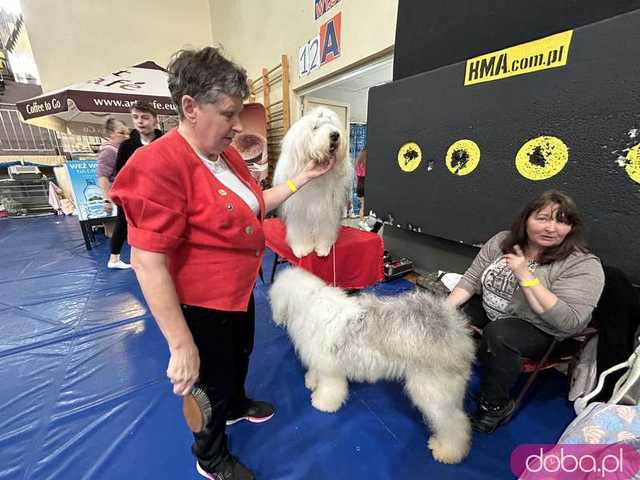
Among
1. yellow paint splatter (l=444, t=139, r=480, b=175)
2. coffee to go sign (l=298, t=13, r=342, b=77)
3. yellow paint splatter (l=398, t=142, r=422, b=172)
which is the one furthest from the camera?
coffee to go sign (l=298, t=13, r=342, b=77)

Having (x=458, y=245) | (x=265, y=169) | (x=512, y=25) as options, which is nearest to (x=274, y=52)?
(x=265, y=169)

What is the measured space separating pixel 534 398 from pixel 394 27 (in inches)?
125

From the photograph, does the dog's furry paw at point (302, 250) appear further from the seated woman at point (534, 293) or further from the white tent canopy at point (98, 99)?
the white tent canopy at point (98, 99)

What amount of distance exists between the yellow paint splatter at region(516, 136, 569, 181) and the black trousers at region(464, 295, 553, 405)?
3.05ft

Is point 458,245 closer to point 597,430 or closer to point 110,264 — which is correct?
point 597,430

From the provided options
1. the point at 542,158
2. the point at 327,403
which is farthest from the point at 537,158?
the point at 327,403

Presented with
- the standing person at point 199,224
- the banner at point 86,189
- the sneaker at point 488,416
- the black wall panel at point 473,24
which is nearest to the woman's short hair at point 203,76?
the standing person at point 199,224

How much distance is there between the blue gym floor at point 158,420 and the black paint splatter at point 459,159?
1458 mm

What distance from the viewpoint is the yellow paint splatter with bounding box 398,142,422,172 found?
7.64ft

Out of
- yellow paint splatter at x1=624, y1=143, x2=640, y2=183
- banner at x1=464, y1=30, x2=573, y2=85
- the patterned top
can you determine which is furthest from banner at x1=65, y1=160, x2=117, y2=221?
yellow paint splatter at x1=624, y1=143, x2=640, y2=183

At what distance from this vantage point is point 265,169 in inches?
201

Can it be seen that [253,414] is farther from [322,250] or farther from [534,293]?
[534,293]

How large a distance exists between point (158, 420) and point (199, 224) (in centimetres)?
124

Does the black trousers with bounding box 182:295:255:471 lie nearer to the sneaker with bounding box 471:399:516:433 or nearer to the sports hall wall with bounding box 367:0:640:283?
the sneaker with bounding box 471:399:516:433
